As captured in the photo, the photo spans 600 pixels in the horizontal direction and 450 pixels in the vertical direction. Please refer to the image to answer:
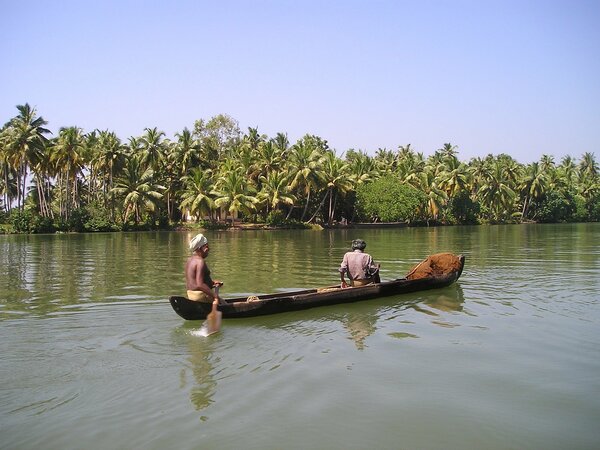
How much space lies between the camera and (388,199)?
67.4 m

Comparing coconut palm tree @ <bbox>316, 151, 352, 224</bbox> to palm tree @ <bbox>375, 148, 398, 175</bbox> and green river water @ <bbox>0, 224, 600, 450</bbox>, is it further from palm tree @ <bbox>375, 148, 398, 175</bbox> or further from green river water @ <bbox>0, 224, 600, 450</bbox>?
green river water @ <bbox>0, 224, 600, 450</bbox>

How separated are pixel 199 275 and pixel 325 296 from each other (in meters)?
3.16

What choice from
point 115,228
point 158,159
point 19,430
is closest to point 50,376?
point 19,430

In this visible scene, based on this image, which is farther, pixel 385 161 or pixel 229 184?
pixel 385 161

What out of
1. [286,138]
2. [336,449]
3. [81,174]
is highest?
[286,138]

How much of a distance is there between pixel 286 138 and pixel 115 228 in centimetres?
Result: 2492

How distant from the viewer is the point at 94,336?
32.8ft

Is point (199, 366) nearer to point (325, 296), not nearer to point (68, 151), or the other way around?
point (325, 296)

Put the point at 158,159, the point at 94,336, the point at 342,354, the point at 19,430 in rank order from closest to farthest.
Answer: the point at 19,430 < the point at 342,354 < the point at 94,336 < the point at 158,159

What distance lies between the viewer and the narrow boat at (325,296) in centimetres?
1045

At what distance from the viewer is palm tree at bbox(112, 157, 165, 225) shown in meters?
57.2

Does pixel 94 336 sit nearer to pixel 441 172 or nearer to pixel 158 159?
pixel 158 159

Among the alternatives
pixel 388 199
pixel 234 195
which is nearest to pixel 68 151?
pixel 234 195

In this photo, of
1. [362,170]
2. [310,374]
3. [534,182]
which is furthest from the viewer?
[534,182]
